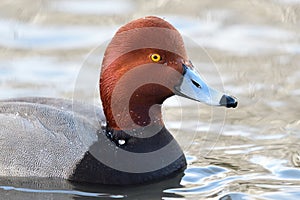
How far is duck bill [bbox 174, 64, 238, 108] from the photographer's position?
6.93 metres

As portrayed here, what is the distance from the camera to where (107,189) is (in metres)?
7.24

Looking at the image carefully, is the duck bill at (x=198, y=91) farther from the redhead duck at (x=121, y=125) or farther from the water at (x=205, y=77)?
the water at (x=205, y=77)

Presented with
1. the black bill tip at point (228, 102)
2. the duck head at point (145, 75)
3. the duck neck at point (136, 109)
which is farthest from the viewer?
the duck neck at point (136, 109)

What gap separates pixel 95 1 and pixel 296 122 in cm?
350

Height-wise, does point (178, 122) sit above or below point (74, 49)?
below

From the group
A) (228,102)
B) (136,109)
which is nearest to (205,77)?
(136,109)

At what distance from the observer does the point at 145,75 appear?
719 centimetres

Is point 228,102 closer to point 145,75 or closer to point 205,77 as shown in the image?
point 145,75

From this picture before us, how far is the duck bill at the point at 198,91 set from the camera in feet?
22.7

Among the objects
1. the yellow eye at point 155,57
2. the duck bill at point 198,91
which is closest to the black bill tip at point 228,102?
the duck bill at point 198,91

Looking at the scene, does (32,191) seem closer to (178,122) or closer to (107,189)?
(107,189)

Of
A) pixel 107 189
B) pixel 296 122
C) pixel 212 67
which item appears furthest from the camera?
pixel 212 67

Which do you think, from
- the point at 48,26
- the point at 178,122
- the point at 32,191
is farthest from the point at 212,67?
the point at 32,191

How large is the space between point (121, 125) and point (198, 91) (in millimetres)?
706
